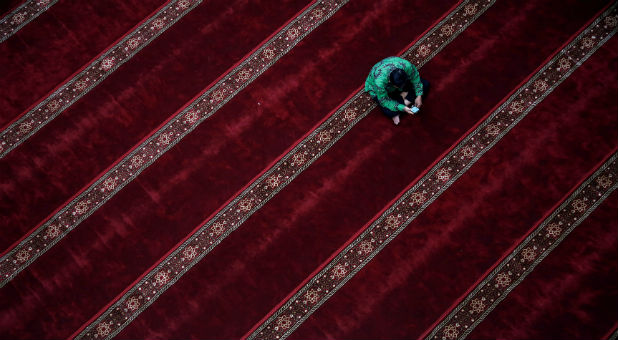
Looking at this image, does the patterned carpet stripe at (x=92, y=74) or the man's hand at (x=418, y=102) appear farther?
the patterned carpet stripe at (x=92, y=74)

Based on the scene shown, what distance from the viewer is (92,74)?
259 cm

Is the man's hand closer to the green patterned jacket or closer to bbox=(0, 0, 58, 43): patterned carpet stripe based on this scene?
the green patterned jacket

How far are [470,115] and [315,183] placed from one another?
0.94 m

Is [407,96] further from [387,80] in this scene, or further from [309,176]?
[309,176]

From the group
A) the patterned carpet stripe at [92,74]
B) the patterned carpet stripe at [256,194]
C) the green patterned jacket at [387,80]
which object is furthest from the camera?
the patterned carpet stripe at [92,74]

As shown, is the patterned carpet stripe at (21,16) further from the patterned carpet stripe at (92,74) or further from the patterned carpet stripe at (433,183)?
the patterned carpet stripe at (433,183)

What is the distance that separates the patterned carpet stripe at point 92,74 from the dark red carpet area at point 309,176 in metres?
0.02

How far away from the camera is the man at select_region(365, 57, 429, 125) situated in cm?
228

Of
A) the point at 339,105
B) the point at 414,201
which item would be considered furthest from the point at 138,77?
the point at 414,201

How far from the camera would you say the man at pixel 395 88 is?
2.28m

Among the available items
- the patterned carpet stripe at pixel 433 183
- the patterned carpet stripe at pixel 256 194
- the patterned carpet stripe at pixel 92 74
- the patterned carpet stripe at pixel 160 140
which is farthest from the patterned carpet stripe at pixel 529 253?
the patterned carpet stripe at pixel 92 74

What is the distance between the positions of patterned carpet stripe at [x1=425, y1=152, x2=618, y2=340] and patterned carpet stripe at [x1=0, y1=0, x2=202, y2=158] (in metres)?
2.27

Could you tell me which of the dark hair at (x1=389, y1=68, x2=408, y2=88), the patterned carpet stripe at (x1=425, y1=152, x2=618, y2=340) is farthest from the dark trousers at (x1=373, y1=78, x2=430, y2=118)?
the patterned carpet stripe at (x1=425, y1=152, x2=618, y2=340)

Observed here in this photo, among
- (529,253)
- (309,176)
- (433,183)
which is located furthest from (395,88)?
(529,253)
